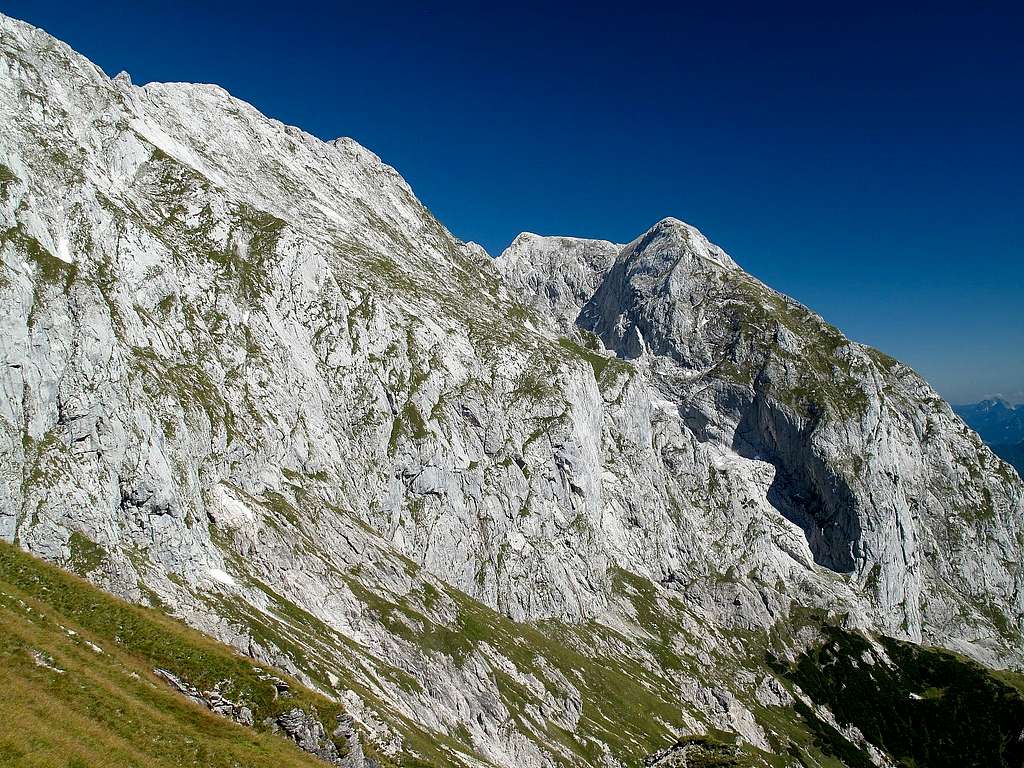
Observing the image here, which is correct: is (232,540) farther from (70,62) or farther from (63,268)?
(70,62)

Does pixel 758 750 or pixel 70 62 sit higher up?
pixel 70 62

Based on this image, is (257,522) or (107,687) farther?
(257,522)

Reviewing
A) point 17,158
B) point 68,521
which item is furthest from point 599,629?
point 17,158

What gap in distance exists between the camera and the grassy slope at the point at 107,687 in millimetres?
22859

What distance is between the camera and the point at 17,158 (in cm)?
10825

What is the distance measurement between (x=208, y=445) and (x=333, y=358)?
57.3 m

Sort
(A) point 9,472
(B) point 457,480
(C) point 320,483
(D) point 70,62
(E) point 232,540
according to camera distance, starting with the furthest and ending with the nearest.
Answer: (B) point 457,480 < (D) point 70,62 < (C) point 320,483 < (E) point 232,540 < (A) point 9,472

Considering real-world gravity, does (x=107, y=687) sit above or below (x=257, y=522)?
above

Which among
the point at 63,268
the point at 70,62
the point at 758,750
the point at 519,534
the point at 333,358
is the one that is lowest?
the point at 758,750

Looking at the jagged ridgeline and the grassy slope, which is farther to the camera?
the jagged ridgeline

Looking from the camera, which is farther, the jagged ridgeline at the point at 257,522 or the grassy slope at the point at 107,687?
the jagged ridgeline at the point at 257,522

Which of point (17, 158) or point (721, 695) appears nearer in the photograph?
point (17, 158)

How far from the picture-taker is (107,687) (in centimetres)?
2852

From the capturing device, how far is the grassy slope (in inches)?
900
